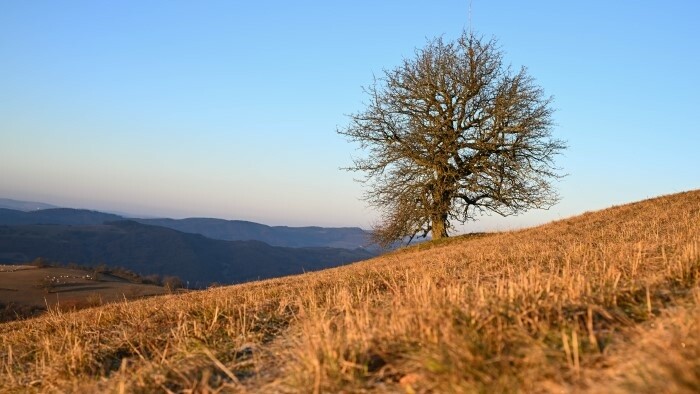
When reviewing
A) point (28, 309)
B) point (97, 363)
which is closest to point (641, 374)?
point (97, 363)

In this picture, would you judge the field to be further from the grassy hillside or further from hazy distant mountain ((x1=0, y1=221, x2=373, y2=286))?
hazy distant mountain ((x1=0, y1=221, x2=373, y2=286))

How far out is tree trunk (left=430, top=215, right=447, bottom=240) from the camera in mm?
25984

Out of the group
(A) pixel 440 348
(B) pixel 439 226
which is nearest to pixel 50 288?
(B) pixel 439 226


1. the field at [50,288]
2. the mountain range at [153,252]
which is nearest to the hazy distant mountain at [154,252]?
the mountain range at [153,252]

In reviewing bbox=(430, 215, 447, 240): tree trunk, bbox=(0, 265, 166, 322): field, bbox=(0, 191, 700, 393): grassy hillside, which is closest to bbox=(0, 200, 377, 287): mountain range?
bbox=(0, 265, 166, 322): field

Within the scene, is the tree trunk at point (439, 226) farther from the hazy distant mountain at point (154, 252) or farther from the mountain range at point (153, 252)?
the hazy distant mountain at point (154, 252)

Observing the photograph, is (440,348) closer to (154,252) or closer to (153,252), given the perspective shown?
(154,252)

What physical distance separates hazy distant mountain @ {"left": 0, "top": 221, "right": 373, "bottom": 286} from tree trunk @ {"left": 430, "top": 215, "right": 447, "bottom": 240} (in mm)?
90683

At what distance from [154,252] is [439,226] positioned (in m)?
127

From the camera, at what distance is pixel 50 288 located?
25.1 meters

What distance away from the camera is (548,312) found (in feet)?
10.1

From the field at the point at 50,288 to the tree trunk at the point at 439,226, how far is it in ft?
45.3

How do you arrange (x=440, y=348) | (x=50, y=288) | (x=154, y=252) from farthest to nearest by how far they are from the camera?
1. (x=154, y=252)
2. (x=50, y=288)
3. (x=440, y=348)

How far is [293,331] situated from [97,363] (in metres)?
1.57
